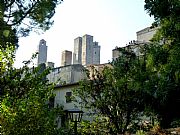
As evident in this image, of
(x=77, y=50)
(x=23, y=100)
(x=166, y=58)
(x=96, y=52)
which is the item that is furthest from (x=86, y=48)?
(x=23, y=100)

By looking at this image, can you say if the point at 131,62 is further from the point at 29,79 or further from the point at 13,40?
the point at 29,79

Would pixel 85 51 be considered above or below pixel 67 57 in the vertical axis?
above

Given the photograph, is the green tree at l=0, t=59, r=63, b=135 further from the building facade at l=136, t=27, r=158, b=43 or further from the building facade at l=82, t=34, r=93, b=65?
the building facade at l=82, t=34, r=93, b=65

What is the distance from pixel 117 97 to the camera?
1648 cm

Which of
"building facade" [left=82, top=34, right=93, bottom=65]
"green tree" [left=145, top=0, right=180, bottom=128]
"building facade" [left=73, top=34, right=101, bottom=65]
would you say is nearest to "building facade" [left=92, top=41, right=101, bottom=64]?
"building facade" [left=73, top=34, right=101, bottom=65]

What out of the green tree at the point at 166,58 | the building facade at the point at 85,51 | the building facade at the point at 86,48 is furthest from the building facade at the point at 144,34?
the green tree at the point at 166,58

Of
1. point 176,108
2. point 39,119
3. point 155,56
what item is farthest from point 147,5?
point 39,119

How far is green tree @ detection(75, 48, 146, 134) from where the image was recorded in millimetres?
16234

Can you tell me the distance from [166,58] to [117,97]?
16.3ft

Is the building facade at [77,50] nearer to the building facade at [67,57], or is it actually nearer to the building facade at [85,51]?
the building facade at [85,51]

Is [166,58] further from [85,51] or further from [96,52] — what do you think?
[96,52]

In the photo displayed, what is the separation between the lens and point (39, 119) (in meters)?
7.96

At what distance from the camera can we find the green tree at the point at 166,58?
1155 cm

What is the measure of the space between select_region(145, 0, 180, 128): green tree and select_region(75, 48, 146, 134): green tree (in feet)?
5.20
